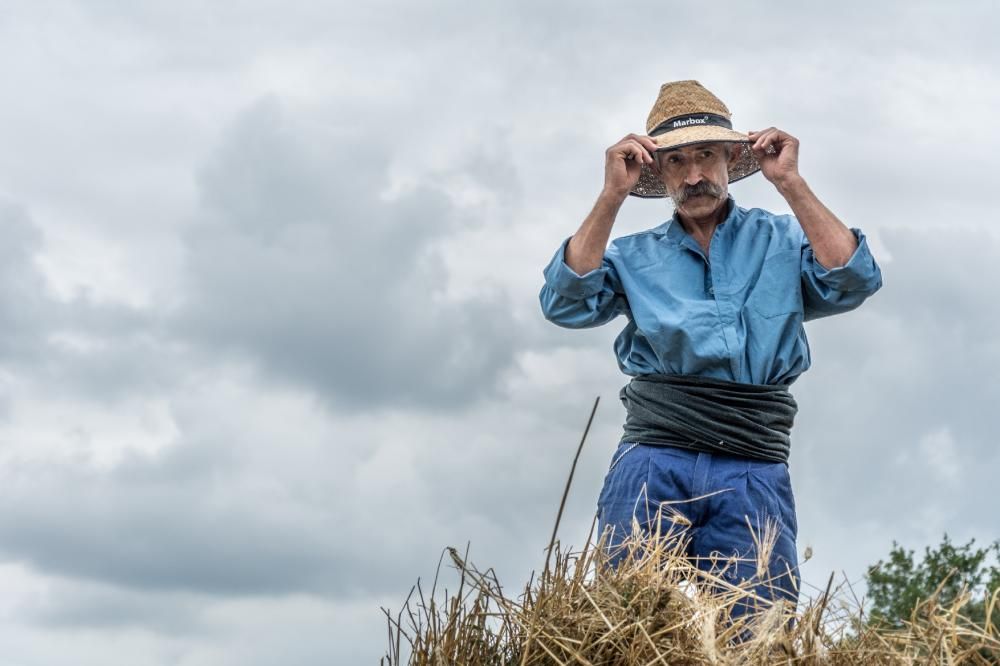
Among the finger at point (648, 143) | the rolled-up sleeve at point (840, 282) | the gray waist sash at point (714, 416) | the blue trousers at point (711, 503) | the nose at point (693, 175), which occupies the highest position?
the finger at point (648, 143)

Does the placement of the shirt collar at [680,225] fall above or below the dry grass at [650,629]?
above

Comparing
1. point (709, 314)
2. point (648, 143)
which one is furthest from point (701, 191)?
point (709, 314)

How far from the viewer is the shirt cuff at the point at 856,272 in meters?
5.23

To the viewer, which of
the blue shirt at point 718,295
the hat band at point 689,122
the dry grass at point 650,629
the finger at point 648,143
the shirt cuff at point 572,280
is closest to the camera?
the dry grass at point 650,629

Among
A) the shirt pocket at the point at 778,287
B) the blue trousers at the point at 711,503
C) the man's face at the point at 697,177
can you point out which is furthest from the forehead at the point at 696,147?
the blue trousers at the point at 711,503

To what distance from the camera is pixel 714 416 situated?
202 inches

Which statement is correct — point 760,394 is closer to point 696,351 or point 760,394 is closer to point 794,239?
point 696,351

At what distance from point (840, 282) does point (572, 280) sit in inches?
40.5

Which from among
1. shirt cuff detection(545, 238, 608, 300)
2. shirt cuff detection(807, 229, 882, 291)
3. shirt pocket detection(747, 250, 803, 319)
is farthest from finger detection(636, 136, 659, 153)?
shirt cuff detection(807, 229, 882, 291)

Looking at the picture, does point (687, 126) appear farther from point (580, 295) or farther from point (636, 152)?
point (580, 295)

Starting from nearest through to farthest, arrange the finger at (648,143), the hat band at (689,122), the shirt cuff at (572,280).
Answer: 1. the shirt cuff at (572,280)
2. the finger at (648,143)
3. the hat band at (689,122)

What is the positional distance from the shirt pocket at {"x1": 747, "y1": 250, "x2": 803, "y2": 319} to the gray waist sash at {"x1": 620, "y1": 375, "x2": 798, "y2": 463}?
1.00 ft

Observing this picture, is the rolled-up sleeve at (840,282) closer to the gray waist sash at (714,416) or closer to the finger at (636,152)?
the gray waist sash at (714,416)

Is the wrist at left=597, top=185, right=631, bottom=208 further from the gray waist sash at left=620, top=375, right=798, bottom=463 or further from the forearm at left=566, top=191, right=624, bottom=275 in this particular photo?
the gray waist sash at left=620, top=375, right=798, bottom=463
